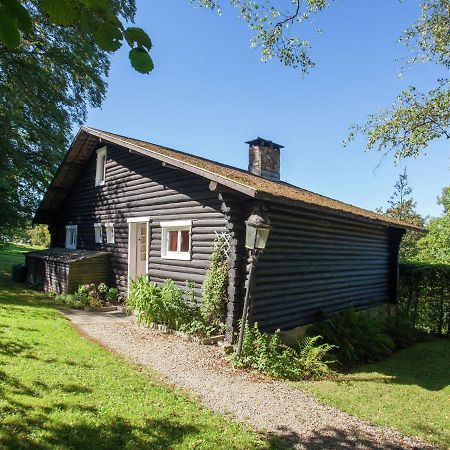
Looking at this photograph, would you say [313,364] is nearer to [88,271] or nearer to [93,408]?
[93,408]

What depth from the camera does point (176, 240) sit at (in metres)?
10.3

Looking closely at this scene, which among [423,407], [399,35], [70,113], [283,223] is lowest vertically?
[423,407]

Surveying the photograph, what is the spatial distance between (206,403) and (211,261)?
3.68 meters

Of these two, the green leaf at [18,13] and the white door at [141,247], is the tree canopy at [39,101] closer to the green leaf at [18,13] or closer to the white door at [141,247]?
the white door at [141,247]

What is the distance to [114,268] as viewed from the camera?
42.0 ft

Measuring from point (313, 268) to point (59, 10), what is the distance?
926 centimetres

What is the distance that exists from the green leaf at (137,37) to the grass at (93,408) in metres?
4.01

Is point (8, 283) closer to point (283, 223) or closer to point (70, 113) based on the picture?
point (70, 113)

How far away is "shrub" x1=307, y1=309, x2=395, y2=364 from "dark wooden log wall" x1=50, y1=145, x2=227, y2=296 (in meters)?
3.55

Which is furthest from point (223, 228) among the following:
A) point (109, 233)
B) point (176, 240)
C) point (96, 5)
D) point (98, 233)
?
point (98, 233)

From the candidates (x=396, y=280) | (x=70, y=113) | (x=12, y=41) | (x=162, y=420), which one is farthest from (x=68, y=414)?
(x=70, y=113)

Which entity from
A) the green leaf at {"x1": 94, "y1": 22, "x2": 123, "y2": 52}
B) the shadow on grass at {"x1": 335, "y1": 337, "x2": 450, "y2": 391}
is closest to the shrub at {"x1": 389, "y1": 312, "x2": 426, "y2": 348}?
the shadow on grass at {"x1": 335, "y1": 337, "x2": 450, "y2": 391}

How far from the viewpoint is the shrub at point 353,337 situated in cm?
901

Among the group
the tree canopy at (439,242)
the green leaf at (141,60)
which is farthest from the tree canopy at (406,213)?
the green leaf at (141,60)
